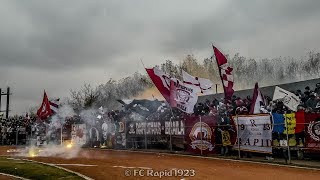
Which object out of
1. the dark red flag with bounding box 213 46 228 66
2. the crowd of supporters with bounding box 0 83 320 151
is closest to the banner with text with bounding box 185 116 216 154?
the crowd of supporters with bounding box 0 83 320 151

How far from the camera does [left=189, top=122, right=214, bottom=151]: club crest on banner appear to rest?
61.4ft

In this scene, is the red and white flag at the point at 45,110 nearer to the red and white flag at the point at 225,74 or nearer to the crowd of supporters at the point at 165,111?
the crowd of supporters at the point at 165,111

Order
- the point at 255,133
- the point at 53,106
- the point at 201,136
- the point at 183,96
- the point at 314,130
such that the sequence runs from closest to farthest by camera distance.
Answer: the point at 314,130 < the point at 255,133 < the point at 201,136 < the point at 183,96 < the point at 53,106

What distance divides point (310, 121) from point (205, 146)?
18.7ft

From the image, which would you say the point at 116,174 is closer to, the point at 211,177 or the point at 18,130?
the point at 211,177

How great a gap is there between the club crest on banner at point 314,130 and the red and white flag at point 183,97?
6.15 meters

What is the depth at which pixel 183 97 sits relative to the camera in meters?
19.2

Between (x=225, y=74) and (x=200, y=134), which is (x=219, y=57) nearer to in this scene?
(x=225, y=74)

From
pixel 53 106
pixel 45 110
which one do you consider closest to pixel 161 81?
pixel 45 110

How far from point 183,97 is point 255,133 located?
4.33m

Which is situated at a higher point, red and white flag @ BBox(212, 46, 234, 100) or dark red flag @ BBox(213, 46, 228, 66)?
dark red flag @ BBox(213, 46, 228, 66)

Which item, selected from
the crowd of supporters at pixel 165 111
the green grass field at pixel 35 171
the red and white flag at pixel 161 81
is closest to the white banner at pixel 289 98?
the crowd of supporters at pixel 165 111

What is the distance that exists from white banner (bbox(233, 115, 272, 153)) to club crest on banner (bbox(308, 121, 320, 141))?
159 centimetres

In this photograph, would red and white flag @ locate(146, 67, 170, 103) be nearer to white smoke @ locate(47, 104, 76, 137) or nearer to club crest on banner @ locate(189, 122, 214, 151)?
club crest on banner @ locate(189, 122, 214, 151)
